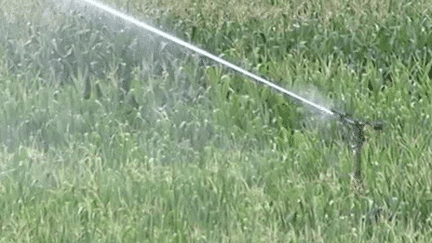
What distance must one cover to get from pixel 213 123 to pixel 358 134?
102 centimetres

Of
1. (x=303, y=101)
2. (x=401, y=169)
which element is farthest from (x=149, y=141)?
(x=401, y=169)

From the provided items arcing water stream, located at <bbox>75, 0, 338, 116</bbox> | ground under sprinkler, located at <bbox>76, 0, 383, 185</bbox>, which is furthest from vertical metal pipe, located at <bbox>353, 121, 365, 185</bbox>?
arcing water stream, located at <bbox>75, 0, 338, 116</bbox>

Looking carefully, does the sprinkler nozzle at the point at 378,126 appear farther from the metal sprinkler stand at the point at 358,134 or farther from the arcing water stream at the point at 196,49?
the arcing water stream at the point at 196,49

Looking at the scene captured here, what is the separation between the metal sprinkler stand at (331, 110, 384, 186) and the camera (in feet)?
15.3

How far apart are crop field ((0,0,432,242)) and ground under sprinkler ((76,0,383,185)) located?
60 millimetres

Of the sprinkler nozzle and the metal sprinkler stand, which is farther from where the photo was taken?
the sprinkler nozzle

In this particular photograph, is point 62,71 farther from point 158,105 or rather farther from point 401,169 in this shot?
point 401,169

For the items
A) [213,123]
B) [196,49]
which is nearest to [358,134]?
[213,123]

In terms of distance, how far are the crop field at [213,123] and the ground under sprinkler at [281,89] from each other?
60mm

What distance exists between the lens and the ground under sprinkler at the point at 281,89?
4.75 metres

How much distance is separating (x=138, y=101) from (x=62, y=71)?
2.61 ft

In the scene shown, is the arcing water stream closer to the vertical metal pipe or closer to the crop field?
the crop field

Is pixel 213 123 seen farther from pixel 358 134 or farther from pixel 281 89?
pixel 358 134

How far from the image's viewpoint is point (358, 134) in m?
4.84
